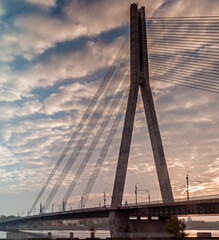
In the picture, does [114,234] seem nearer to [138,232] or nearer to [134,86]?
[138,232]

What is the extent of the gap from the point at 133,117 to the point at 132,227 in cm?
2208

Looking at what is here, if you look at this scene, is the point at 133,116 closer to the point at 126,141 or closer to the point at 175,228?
the point at 126,141

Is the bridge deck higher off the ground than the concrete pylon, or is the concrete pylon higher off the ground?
the concrete pylon

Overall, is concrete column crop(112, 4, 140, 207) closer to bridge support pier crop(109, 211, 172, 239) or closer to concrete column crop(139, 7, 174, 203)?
concrete column crop(139, 7, 174, 203)

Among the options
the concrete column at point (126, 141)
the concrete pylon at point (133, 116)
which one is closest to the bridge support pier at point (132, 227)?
the concrete pylon at point (133, 116)

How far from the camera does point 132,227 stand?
Result: 228 feet

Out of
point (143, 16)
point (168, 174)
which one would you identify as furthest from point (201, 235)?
point (143, 16)

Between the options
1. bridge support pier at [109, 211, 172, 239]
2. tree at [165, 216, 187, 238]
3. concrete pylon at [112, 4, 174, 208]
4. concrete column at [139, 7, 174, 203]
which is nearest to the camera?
tree at [165, 216, 187, 238]

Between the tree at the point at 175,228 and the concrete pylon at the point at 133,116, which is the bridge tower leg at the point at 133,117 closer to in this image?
the concrete pylon at the point at 133,116

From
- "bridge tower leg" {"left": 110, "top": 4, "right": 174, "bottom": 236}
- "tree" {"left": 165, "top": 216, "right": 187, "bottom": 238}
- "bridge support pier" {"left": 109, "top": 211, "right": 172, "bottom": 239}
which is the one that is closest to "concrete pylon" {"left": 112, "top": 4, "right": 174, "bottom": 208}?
"bridge tower leg" {"left": 110, "top": 4, "right": 174, "bottom": 236}

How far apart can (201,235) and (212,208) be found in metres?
8.33

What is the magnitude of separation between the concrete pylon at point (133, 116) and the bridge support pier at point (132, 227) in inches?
131

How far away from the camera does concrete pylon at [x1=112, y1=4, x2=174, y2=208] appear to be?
63.3 metres

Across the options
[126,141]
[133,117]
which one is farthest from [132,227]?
[133,117]
